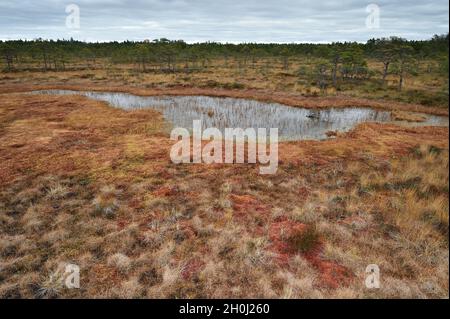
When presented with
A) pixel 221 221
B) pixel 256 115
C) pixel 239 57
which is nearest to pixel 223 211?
pixel 221 221

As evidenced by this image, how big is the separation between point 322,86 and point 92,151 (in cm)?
2814

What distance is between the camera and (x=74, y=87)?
35438 millimetres

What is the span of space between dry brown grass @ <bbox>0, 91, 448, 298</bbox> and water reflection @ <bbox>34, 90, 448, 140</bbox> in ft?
15.4

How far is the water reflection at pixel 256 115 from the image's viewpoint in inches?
774

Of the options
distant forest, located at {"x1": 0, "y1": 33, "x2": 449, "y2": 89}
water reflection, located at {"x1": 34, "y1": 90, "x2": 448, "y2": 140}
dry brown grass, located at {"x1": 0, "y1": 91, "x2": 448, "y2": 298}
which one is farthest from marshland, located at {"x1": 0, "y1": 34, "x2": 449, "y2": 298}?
distant forest, located at {"x1": 0, "y1": 33, "x2": 449, "y2": 89}

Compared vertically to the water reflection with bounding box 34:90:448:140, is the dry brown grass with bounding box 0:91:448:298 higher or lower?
lower

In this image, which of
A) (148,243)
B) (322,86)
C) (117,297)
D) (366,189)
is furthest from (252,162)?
(322,86)

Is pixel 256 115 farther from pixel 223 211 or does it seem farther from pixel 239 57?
pixel 239 57

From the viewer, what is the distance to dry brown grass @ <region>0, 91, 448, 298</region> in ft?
20.3

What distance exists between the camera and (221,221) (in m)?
8.50

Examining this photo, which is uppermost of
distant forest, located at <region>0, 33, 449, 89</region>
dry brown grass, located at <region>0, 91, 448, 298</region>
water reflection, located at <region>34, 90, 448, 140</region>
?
distant forest, located at <region>0, 33, 449, 89</region>

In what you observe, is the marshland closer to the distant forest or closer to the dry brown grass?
the dry brown grass

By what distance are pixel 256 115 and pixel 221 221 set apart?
1538 centimetres
